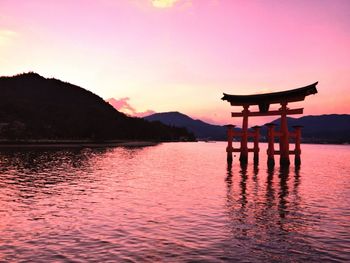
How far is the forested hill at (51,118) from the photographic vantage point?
4618 inches

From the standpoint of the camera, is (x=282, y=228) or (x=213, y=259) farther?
(x=282, y=228)

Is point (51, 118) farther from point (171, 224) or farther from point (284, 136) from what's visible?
point (171, 224)

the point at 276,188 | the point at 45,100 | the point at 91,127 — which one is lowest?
the point at 276,188

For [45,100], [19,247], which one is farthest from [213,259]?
[45,100]

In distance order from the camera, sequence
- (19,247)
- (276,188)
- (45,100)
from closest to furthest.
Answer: (19,247), (276,188), (45,100)

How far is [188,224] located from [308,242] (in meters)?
4.25

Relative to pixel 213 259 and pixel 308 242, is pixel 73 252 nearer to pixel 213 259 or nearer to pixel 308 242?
pixel 213 259

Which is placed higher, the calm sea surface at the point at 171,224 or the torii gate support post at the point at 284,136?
the torii gate support post at the point at 284,136

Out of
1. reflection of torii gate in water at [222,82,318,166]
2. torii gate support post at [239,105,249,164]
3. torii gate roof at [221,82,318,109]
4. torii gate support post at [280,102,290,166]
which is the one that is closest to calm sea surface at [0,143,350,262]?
torii gate roof at [221,82,318,109]

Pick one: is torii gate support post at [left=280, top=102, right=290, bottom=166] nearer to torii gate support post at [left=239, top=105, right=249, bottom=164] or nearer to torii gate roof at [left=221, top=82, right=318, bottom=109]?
torii gate roof at [left=221, top=82, right=318, bottom=109]

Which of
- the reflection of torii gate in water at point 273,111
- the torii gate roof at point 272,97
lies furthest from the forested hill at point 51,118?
the torii gate roof at point 272,97

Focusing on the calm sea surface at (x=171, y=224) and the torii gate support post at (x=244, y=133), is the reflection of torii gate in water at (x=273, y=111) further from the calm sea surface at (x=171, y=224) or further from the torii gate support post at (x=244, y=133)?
the calm sea surface at (x=171, y=224)

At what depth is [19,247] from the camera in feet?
31.6

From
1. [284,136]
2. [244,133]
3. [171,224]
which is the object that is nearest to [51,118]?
[244,133]
